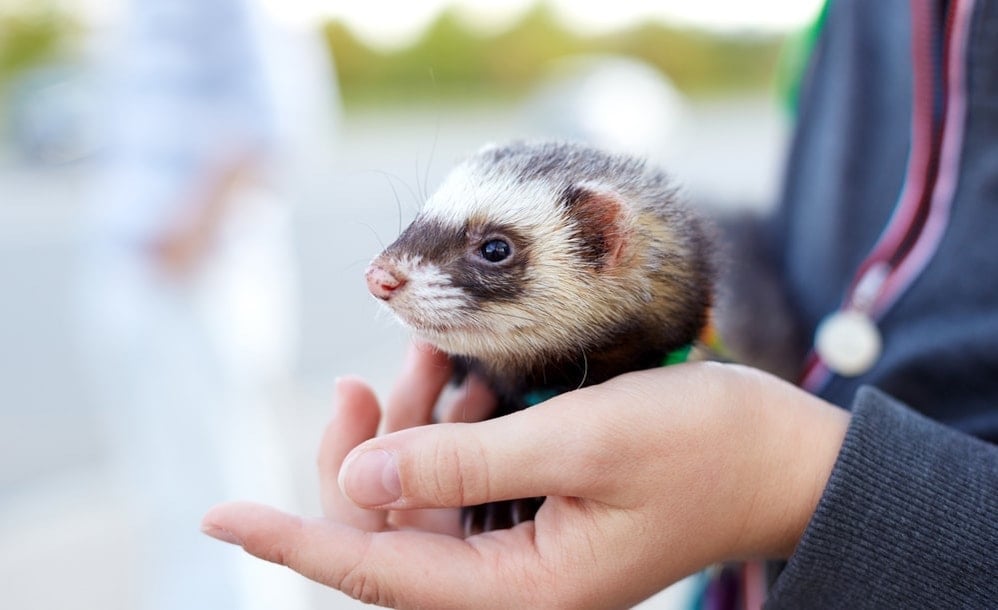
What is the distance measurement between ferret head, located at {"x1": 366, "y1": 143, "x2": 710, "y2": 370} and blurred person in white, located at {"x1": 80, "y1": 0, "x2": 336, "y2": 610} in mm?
1249

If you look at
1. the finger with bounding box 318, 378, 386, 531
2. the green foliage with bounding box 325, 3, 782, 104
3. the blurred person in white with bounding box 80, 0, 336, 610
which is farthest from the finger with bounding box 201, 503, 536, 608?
the green foliage with bounding box 325, 3, 782, 104

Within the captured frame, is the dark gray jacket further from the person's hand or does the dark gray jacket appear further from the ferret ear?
the ferret ear

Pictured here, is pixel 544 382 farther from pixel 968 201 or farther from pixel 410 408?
pixel 968 201

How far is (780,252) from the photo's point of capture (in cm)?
160

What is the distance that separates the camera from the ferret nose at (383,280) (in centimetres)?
97

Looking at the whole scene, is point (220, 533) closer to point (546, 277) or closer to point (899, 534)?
point (546, 277)

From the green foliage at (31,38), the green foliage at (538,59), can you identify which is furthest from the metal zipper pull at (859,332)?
Result: the green foliage at (31,38)

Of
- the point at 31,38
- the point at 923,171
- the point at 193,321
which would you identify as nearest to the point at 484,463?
the point at 923,171

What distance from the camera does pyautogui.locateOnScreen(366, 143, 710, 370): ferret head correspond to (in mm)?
988

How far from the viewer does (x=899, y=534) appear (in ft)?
2.86

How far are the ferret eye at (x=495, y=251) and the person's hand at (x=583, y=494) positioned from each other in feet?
0.66

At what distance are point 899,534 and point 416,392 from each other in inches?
21.2

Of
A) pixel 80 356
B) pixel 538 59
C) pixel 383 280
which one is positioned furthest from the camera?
pixel 538 59

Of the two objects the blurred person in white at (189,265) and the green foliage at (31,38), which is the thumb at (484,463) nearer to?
the blurred person in white at (189,265)
